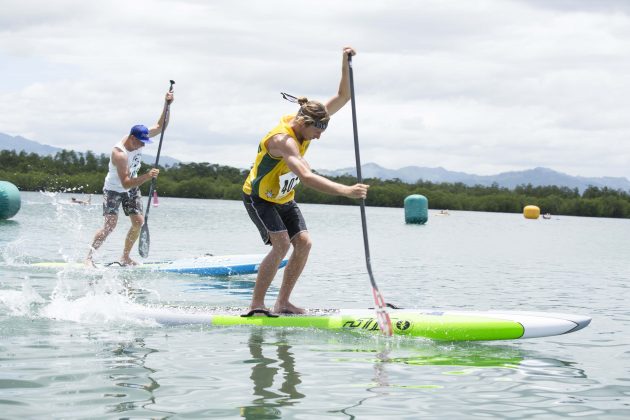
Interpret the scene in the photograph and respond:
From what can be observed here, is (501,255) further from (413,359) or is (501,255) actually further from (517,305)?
(413,359)

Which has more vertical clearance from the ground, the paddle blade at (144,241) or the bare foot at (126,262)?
the paddle blade at (144,241)

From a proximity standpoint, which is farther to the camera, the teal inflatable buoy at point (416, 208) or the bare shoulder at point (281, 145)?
the teal inflatable buoy at point (416, 208)

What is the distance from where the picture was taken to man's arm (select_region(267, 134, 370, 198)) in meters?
7.14

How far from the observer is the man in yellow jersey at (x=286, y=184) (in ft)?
24.7

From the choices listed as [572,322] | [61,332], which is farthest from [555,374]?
[61,332]

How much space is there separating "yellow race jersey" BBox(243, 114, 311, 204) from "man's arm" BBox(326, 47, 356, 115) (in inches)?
29.8

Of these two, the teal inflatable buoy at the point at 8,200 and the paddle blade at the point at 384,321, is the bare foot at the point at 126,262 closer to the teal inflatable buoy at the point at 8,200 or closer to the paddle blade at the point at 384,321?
the paddle blade at the point at 384,321

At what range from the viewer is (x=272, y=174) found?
8.00 m

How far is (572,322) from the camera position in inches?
296

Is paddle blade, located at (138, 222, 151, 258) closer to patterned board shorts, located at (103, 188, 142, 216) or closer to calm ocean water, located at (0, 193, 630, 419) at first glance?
patterned board shorts, located at (103, 188, 142, 216)

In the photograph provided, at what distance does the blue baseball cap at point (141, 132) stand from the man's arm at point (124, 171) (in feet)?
1.12

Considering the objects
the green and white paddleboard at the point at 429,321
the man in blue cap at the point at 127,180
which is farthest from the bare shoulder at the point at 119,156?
the green and white paddleboard at the point at 429,321

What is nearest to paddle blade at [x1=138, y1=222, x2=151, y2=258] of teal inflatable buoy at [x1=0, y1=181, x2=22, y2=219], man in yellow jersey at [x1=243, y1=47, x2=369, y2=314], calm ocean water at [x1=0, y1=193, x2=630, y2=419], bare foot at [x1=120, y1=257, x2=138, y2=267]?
bare foot at [x1=120, y1=257, x2=138, y2=267]

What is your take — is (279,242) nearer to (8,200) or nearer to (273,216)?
(273,216)
